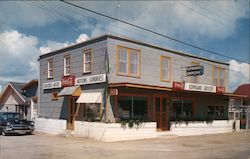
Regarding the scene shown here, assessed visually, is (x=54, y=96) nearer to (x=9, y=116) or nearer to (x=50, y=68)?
(x=50, y=68)

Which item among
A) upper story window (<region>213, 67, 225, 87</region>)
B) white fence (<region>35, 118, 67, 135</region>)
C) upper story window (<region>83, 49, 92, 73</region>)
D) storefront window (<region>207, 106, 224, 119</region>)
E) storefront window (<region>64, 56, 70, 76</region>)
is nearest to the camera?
upper story window (<region>83, 49, 92, 73</region>)

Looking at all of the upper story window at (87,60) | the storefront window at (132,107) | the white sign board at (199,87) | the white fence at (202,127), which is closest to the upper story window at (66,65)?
the upper story window at (87,60)

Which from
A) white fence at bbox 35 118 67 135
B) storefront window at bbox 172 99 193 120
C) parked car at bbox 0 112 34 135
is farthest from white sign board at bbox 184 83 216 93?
parked car at bbox 0 112 34 135

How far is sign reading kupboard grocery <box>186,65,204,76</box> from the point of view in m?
24.5

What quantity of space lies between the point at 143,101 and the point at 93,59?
4240 millimetres

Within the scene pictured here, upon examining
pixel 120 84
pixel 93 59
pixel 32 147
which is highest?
pixel 93 59

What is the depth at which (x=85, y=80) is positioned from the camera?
2227 cm

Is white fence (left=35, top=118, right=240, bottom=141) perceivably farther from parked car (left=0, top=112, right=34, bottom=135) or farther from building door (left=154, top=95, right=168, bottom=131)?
parked car (left=0, top=112, right=34, bottom=135)

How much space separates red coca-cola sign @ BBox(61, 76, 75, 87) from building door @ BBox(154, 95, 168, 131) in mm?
5674

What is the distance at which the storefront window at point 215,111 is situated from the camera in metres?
28.7

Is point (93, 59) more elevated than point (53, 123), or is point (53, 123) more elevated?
point (93, 59)

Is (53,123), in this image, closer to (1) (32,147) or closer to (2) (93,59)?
(2) (93,59)

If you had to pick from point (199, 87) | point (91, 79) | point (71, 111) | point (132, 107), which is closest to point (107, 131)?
point (132, 107)

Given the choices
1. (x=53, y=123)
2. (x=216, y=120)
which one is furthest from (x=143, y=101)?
(x=216, y=120)
